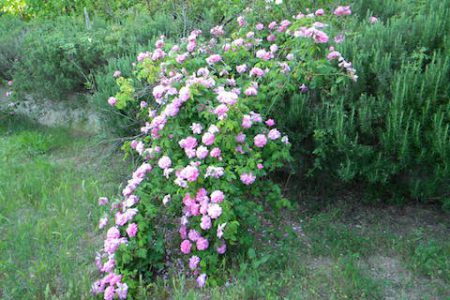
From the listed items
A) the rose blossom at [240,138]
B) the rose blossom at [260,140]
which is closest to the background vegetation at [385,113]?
the rose blossom at [260,140]

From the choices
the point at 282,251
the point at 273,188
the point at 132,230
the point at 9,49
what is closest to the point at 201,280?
the point at 132,230

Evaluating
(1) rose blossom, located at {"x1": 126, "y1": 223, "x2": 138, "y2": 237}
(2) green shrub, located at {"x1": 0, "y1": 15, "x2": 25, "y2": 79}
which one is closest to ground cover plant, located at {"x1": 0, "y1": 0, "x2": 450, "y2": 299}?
(1) rose blossom, located at {"x1": 126, "y1": 223, "x2": 138, "y2": 237}

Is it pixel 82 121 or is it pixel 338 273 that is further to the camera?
pixel 82 121

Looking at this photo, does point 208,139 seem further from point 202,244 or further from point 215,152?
point 202,244

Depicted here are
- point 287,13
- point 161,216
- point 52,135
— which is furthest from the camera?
point 52,135

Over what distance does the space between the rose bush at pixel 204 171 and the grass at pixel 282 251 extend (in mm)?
182

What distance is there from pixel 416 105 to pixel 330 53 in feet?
2.21

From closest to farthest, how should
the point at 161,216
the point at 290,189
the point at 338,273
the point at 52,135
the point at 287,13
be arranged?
1. the point at 338,273
2. the point at 161,216
3. the point at 290,189
4. the point at 287,13
5. the point at 52,135

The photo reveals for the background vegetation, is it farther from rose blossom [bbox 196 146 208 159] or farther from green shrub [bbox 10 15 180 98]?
green shrub [bbox 10 15 180 98]

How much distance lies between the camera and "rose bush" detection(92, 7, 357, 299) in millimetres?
2814

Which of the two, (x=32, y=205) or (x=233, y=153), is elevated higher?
(x=233, y=153)

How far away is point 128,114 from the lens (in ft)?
15.9

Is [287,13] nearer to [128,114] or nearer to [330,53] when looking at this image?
[330,53]

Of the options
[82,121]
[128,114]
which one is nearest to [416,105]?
[128,114]
